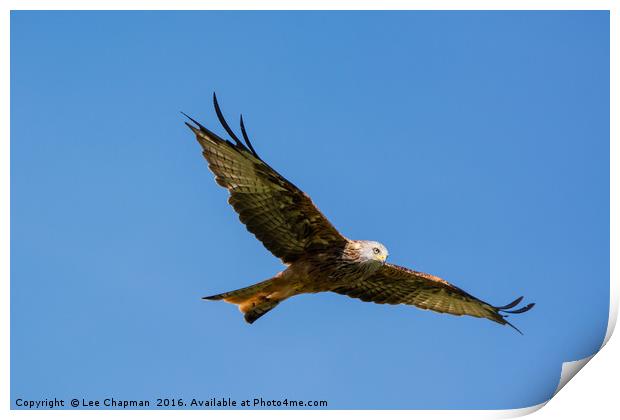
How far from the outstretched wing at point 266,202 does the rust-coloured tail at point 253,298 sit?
0.83 feet

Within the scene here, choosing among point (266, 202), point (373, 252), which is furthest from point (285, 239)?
point (373, 252)

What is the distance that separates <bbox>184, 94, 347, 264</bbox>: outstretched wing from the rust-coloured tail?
254mm

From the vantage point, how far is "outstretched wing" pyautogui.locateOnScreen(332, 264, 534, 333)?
273 inches

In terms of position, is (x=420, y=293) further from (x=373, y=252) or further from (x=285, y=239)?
(x=285, y=239)


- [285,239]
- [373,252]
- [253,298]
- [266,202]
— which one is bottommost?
[253,298]

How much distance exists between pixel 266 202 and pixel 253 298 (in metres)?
0.69

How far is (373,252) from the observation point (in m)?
6.33

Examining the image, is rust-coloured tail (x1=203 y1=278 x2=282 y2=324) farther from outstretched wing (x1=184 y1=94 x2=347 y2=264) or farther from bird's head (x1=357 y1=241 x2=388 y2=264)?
bird's head (x1=357 y1=241 x2=388 y2=264)

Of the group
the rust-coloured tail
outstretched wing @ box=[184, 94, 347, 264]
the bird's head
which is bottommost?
the rust-coloured tail

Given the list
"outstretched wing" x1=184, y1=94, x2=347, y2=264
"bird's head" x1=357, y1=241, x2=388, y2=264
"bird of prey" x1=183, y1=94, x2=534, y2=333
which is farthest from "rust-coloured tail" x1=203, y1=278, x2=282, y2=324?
"bird's head" x1=357, y1=241, x2=388, y2=264

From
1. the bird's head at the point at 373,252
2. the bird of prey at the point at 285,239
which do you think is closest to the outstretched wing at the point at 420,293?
the bird of prey at the point at 285,239
